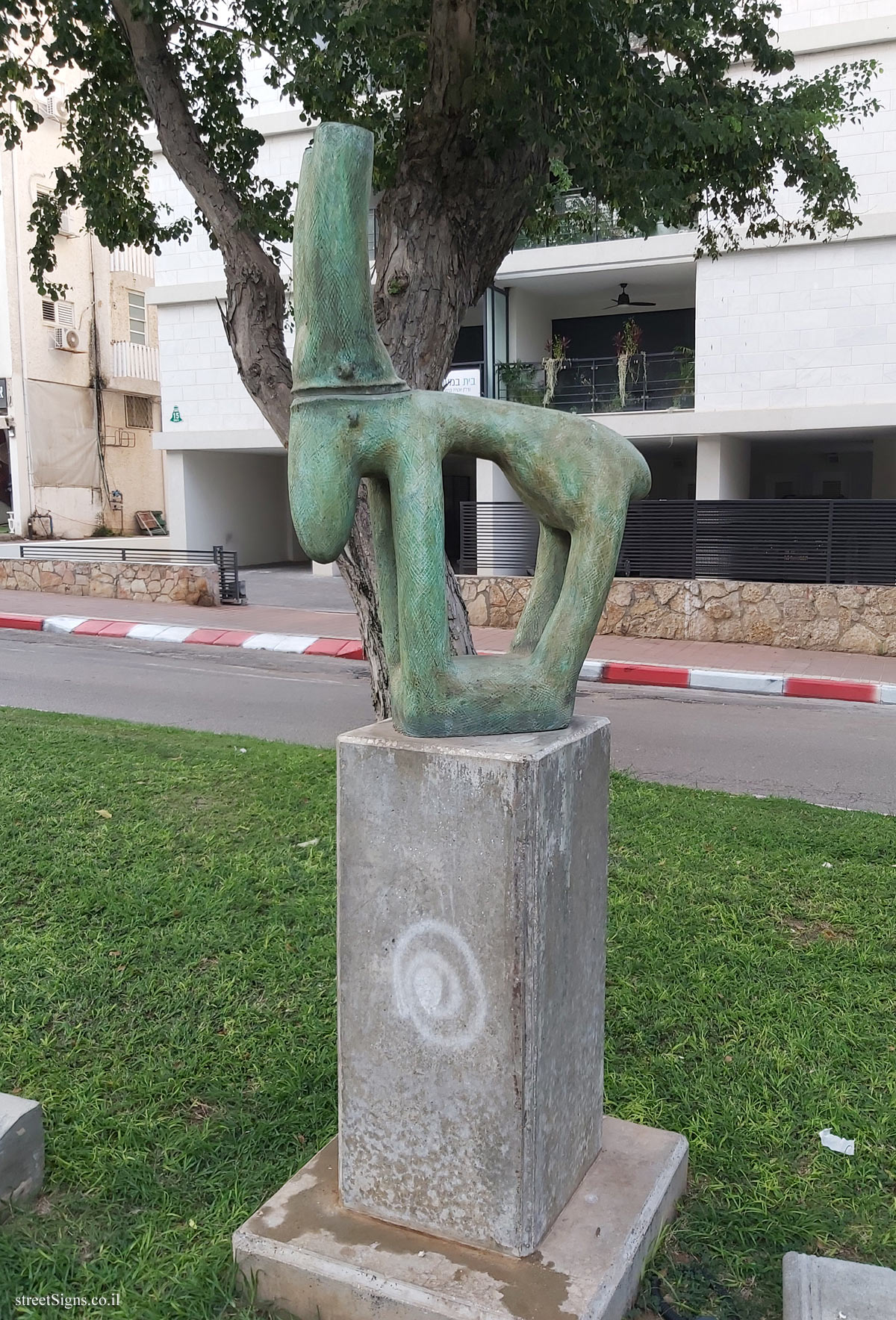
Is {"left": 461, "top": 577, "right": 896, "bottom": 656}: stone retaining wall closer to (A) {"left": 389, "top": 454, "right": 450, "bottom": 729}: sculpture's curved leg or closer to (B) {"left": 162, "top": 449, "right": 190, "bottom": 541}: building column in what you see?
(B) {"left": 162, "top": 449, "right": 190, "bottom": 541}: building column

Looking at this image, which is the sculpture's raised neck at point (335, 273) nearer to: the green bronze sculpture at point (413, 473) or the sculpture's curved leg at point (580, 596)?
→ the green bronze sculpture at point (413, 473)

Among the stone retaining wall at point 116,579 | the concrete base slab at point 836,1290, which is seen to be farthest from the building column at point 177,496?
the concrete base slab at point 836,1290

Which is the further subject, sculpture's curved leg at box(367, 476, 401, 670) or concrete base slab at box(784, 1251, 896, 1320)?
sculpture's curved leg at box(367, 476, 401, 670)

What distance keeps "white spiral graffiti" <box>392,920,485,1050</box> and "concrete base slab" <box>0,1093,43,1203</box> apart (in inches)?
44.6

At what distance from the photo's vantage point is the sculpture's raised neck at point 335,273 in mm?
2285

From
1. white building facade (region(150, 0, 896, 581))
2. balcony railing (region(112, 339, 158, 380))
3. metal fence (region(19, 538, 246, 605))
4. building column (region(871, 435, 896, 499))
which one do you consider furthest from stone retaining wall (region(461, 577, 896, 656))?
balcony railing (region(112, 339, 158, 380))

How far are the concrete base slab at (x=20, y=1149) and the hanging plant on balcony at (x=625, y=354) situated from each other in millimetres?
14668

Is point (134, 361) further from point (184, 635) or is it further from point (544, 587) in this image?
point (544, 587)

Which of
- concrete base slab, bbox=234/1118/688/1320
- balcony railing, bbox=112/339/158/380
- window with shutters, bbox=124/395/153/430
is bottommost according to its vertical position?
concrete base slab, bbox=234/1118/688/1320

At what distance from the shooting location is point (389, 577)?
2.75 meters

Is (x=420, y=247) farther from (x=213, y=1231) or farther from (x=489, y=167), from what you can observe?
(x=213, y=1231)

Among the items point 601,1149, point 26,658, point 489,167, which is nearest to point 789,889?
point 601,1149

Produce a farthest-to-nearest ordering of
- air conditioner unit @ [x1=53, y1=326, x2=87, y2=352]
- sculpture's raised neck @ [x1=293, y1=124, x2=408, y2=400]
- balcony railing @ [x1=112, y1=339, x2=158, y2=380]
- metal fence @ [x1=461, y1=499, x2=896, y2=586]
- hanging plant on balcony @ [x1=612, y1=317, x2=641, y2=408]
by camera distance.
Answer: balcony railing @ [x1=112, y1=339, x2=158, y2=380], air conditioner unit @ [x1=53, y1=326, x2=87, y2=352], hanging plant on balcony @ [x1=612, y1=317, x2=641, y2=408], metal fence @ [x1=461, y1=499, x2=896, y2=586], sculpture's raised neck @ [x1=293, y1=124, x2=408, y2=400]

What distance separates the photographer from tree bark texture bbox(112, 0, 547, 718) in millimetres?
5840
